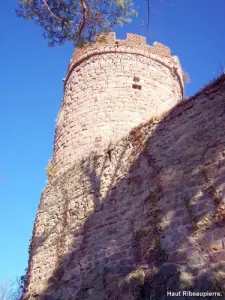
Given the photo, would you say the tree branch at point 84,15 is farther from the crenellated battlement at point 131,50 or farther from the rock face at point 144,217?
the crenellated battlement at point 131,50

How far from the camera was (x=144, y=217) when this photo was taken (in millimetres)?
5305

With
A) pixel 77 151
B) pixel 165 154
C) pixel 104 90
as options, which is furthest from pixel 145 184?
pixel 104 90

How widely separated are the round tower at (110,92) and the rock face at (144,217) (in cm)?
86

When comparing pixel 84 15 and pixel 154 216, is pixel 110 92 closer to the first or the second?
pixel 84 15

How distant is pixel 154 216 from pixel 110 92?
448 cm

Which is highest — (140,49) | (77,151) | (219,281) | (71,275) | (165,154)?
(140,49)

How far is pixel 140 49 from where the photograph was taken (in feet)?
32.1

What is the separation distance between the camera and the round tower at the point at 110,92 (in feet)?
26.5

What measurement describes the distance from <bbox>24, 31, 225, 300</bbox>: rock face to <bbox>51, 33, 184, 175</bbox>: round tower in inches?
34.0

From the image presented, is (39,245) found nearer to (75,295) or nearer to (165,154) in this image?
(75,295)

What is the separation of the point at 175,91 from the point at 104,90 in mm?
2379

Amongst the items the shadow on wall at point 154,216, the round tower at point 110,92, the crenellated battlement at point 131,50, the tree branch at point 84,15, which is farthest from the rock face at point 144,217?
the crenellated battlement at point 131,50

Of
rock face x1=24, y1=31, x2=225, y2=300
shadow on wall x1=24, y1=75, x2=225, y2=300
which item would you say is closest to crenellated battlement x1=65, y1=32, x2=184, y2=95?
rock face x1=24, y1=31, x2=225, y2=300

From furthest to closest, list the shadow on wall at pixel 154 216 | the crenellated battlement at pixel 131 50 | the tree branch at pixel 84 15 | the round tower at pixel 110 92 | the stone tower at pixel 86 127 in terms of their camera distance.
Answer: the crenellated battlement at pixel 131 50 → the round tower at pixel 110 92 → the tree branch at pixel 84 15 → the stone tower at pixel 86 127 → the shadow on wall at pixel 154 216
